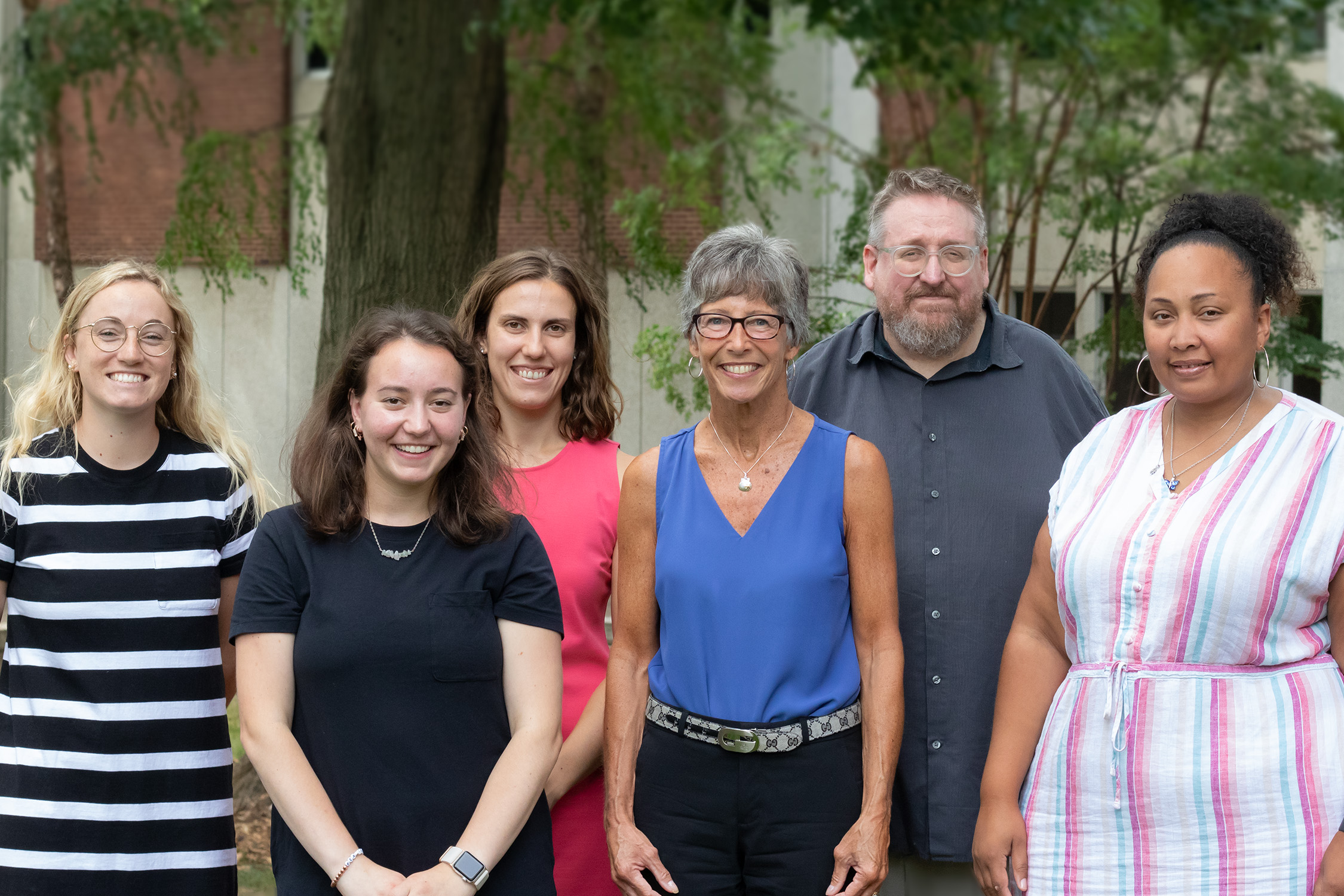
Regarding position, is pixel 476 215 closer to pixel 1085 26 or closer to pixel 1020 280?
pixel 1020 280

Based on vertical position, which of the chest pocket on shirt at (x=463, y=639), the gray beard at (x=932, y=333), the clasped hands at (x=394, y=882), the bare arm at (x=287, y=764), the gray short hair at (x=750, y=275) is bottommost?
the clasped hands at (x=394, y=882)

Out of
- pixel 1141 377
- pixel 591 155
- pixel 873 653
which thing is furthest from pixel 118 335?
pixel 591 155

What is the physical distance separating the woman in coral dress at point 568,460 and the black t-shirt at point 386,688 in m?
0.37

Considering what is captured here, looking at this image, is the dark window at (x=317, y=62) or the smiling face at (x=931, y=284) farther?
the dark window at (x=317, y=62)

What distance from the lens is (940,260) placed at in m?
2.90

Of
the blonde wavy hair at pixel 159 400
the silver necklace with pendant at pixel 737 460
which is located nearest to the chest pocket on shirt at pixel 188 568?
the blonde wavy hair at pixel 159 400

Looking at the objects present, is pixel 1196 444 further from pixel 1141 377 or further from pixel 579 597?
pixel 1141 377

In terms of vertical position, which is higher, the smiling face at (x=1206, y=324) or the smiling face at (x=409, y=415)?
the smiling face at (x=1206, y=324)

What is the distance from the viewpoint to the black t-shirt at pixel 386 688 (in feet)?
7.82

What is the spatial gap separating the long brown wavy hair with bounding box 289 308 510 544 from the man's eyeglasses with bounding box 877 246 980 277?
100 centimetres

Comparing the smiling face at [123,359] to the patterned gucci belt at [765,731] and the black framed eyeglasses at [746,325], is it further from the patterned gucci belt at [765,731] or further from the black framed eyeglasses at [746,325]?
the patterned gucci belt at [765,731]

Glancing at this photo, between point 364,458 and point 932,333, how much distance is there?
131 centimetres

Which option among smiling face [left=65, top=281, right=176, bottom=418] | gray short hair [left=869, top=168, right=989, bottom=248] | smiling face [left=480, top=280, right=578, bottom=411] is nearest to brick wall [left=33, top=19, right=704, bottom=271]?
smiling face [left=65, top=281, right=176, bottom=418]

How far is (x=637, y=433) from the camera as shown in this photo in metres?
5.84
